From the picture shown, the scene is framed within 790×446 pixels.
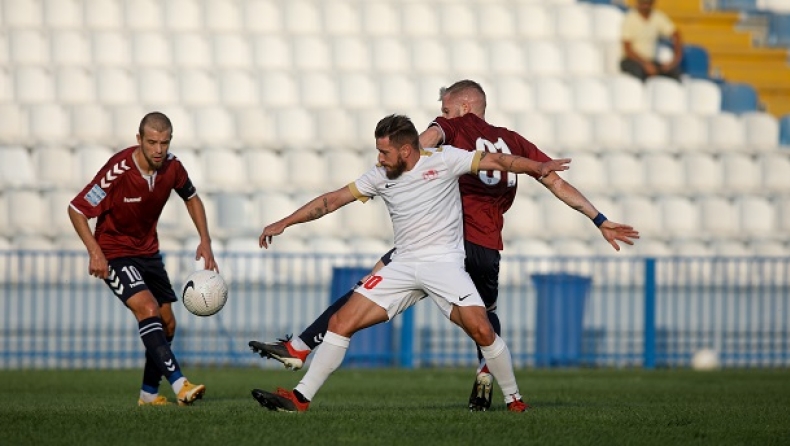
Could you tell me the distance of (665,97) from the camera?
71.0ft

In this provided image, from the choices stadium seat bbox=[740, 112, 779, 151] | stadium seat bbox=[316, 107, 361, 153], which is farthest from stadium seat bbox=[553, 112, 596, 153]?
stadium seat bbox=[316, 107, 361, 153]

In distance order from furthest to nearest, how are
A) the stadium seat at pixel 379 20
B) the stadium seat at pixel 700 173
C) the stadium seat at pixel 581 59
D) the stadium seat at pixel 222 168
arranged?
the stadium seat at pixel 581 59 < the stadium seat at pixel 379 20 < the stadium seat at pixel 700 173 < the stadium seat at pixel 222 168

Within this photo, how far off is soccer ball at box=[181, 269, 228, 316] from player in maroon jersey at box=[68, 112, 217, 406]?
0.20 meters

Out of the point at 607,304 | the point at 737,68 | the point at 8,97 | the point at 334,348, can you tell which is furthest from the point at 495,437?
the point at 737,68

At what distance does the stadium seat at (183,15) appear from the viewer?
69.1 ft

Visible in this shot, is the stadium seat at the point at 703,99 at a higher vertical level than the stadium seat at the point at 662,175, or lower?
higher

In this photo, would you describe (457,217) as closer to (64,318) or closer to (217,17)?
(64,318)

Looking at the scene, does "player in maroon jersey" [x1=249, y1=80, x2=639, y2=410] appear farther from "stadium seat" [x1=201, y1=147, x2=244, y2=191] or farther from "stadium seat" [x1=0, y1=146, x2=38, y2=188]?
"stadium seat" [x1=0, y1=146, x2=38, y2=188]

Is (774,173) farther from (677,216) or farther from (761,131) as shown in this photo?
(677,216)

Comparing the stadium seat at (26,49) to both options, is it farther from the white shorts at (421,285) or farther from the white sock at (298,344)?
the white shorts at (421,285)

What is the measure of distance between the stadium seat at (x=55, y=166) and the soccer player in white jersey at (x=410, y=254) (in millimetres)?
10514

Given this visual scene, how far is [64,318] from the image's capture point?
1727 cm

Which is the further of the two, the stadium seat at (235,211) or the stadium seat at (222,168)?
the stadium seat at (222,168)

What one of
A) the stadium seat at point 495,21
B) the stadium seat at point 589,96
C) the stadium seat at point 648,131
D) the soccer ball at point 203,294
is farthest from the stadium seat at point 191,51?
the soccer ball at point 203,294
